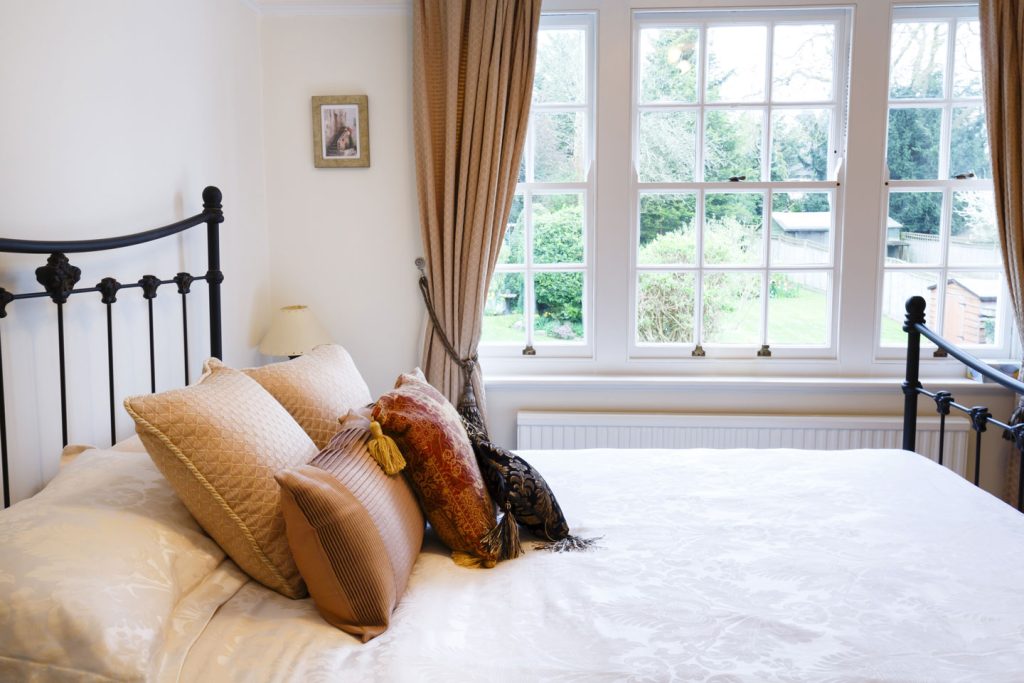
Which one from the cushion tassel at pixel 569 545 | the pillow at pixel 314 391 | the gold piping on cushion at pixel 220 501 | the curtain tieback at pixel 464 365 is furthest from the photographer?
the curtain tieback at pixel 464 365

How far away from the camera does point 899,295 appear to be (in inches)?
133

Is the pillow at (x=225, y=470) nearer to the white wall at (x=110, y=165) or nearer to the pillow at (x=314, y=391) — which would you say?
the pillow at (x=314, y=391)

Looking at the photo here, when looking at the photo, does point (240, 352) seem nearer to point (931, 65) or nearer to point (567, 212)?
point (567, 212)

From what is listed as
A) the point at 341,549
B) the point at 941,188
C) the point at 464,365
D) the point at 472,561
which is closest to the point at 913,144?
the point at 941,188

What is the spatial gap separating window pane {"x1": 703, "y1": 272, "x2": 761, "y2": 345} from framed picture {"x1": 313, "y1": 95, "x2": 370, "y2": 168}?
5.14ft

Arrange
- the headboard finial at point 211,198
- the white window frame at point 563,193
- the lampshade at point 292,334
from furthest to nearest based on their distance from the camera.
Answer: the white window frame at point 563,193, the lampshade at point 292,334, the headboard finial at point 211,198

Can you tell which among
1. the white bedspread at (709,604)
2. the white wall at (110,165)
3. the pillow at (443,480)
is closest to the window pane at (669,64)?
the white wall at (110,165)

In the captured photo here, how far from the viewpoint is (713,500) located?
2025mm

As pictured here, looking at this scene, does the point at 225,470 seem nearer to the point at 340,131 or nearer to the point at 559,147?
the point at 340,131

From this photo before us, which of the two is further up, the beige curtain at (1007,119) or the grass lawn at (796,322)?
the beige curtain at (1007,119)

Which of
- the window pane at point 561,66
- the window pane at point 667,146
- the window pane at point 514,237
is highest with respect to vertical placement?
the window pane at point 561,66

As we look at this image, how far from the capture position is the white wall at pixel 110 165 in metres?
1.77

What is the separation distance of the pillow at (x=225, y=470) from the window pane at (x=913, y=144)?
9.45 ft

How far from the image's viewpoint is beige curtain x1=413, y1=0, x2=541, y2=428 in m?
3.09
